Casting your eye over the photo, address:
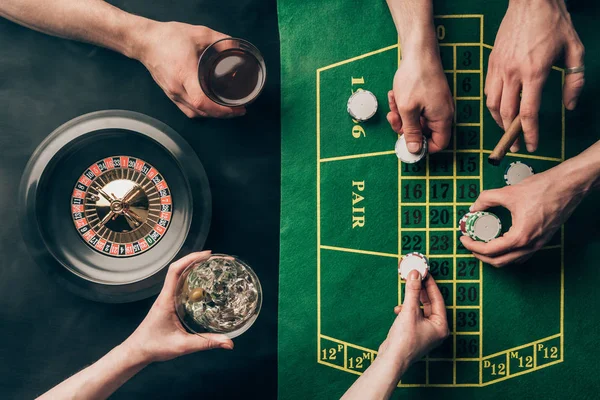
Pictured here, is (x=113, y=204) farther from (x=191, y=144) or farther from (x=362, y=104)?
(x=362, y=104)

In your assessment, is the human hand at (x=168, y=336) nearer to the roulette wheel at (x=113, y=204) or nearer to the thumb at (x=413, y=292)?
the roulette wheel at (x=113, y=204)

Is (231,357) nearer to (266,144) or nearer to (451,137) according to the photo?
(266,144)

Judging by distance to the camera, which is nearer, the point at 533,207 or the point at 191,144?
the point at 533,207

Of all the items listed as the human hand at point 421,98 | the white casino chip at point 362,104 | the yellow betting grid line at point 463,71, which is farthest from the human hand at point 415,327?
the yellow betting grid line at point 463,71

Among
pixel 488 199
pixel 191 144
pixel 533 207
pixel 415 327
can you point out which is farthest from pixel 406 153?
pixel 191 144

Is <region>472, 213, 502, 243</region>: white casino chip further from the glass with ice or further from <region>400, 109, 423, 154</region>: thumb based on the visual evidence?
the glass with ice

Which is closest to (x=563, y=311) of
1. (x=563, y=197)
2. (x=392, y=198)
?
(x=563, y=197)
